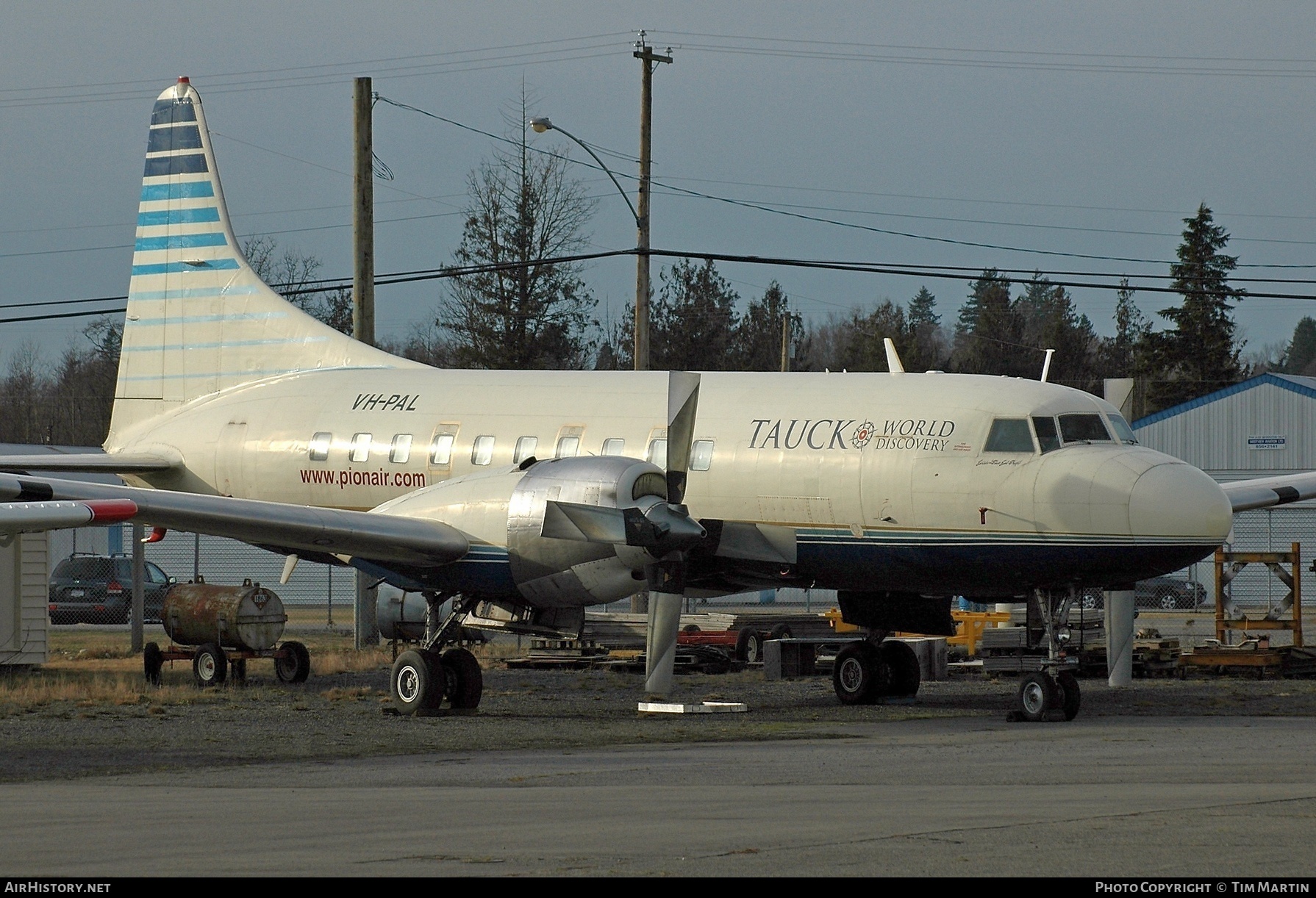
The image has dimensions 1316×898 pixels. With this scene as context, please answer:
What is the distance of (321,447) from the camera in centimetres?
2073

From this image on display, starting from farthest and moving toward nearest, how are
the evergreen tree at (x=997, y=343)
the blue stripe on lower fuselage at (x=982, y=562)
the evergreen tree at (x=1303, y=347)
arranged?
the evergreen tree at (x=1303, y=347), the evergreen tree at (x=997, y=343), the blue stripe on lower fuselage at (x=982, y=562)

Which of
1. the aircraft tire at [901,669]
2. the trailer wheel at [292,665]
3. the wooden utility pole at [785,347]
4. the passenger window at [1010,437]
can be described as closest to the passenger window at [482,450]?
the trailer wheel at [292,665]

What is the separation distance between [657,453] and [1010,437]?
12.4 feet

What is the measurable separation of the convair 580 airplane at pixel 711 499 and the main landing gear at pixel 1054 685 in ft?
0.08

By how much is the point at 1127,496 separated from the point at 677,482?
4331mm

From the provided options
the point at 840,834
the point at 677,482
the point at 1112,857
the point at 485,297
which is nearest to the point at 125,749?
the point at 677,482

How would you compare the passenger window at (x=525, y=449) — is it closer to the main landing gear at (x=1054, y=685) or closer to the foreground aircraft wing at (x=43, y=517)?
the main landing gear at (x=1054, y=685)

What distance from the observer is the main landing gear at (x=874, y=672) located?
759 inches

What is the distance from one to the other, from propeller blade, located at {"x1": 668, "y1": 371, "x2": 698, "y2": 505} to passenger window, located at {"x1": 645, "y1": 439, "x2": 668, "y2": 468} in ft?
1.46

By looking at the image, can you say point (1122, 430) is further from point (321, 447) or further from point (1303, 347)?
point (1303, 347)

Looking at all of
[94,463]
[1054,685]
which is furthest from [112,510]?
[94,463]

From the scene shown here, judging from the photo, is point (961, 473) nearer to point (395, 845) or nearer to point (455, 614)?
point (455, 614)

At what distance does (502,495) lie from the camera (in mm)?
16938

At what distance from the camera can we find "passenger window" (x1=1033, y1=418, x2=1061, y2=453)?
54.5 feet
